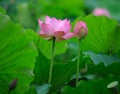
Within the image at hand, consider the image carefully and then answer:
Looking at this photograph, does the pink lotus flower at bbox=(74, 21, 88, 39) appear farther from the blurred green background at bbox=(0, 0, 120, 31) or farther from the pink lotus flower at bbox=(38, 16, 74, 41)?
the blurred green background at bbox=(0, 0, 120, 31)

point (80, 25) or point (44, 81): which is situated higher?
point (80, 25)

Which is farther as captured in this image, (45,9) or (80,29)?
(45,9)

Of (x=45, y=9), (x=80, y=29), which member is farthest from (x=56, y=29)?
(x=45, y=9)

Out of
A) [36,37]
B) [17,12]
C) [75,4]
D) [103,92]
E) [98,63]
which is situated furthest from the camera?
[75,4]

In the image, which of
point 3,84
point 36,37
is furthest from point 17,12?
point 3,84

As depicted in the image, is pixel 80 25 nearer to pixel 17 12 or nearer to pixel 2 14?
pixel 2 14

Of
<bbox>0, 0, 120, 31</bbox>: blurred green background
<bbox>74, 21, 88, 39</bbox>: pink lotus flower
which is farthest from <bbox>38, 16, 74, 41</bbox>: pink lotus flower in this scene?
<bbox>0, 0, 120, 31</bbox>: blurred green background

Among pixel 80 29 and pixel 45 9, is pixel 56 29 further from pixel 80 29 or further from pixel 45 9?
pixel 45 9
